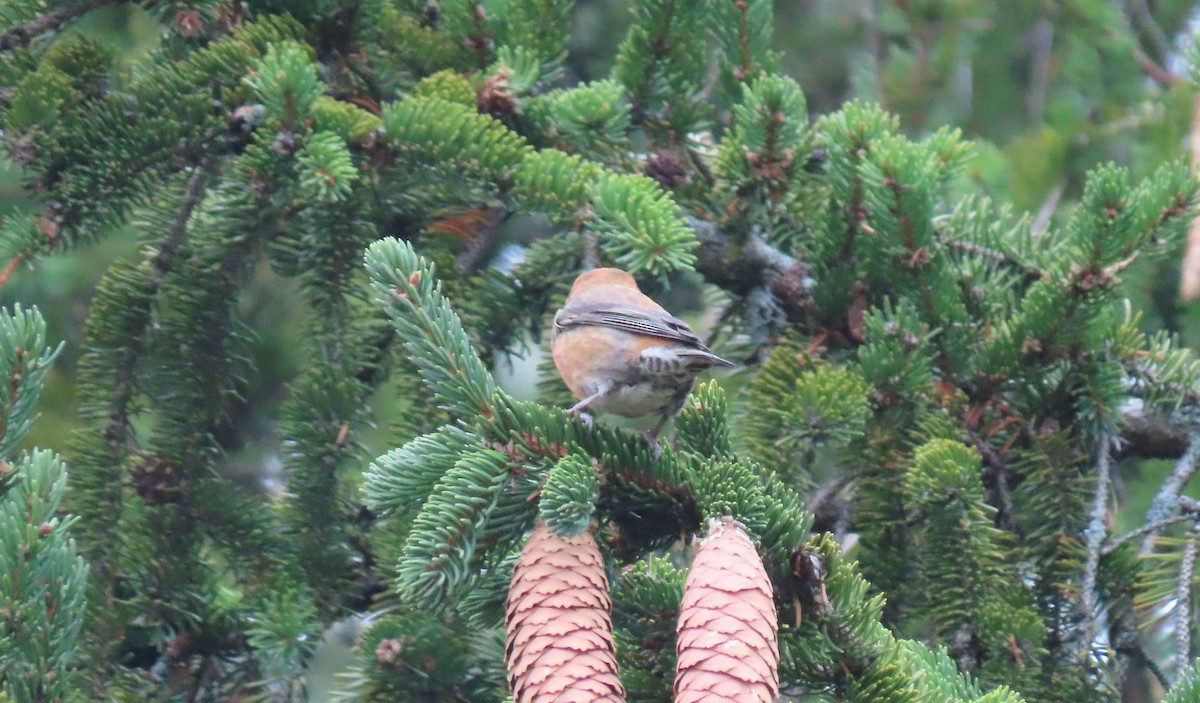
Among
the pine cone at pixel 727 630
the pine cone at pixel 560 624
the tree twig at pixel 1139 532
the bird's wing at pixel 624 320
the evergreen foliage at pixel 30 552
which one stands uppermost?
the tree twig at pixel 1139 532

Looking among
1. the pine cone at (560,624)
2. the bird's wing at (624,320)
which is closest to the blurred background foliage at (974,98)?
the bird's wing at (624,320)

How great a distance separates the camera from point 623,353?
276 centimetres

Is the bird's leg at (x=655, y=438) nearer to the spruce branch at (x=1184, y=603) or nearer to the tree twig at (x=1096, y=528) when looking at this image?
the tree twig at (x=1096, y=528)

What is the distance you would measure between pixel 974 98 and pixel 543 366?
497 cm

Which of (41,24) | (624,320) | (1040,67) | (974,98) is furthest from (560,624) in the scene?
(974,98)

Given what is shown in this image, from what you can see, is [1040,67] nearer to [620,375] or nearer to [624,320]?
[624,320]

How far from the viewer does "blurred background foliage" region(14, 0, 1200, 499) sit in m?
4.62

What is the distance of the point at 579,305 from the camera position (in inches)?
117

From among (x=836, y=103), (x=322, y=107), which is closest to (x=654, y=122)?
(x=322, y=107)

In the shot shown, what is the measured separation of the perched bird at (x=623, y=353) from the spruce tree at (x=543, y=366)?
0.45 feet

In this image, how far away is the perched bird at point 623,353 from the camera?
269 cm

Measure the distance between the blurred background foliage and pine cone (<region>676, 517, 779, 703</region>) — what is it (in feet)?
7.13

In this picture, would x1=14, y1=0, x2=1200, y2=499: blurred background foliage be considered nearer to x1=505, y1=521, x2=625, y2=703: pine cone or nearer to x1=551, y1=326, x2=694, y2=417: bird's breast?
x1=551, y1=326, x2=694, y2=417: bird's breast

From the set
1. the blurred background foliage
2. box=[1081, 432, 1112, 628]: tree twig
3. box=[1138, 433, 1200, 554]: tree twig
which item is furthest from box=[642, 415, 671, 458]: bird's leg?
the blurred background foliage
